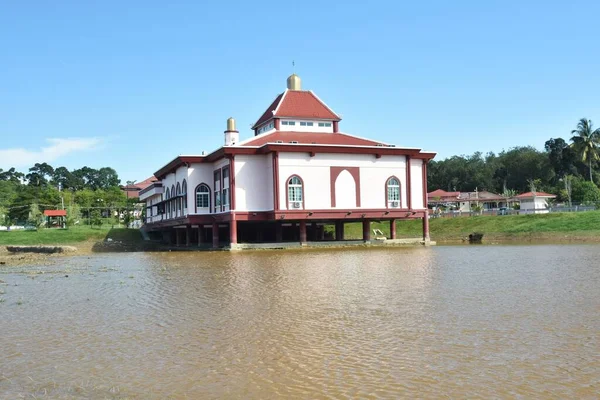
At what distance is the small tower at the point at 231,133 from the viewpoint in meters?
45.5

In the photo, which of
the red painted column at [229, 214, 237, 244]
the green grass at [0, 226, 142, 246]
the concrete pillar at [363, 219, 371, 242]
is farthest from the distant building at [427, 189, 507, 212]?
the red painted column at [229, 214, 237, 244]

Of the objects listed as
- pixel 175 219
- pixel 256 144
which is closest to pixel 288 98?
pixel 256 144

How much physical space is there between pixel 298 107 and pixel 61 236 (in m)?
22.3

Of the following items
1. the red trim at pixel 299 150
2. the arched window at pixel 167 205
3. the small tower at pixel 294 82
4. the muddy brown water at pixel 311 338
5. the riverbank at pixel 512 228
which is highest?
the small tower at pixel 294 82

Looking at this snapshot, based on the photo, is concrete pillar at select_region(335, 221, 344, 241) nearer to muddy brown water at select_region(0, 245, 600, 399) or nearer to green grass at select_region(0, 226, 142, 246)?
green grass at select_region(0, 226, 142, 246)

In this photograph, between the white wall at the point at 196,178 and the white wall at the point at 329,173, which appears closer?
the white wall at the point at 329,173

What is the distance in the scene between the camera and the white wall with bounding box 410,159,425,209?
41188 mm

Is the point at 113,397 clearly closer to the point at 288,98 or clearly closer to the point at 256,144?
the point at 256,144

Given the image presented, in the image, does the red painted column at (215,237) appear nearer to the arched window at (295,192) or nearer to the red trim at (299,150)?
the red trim at (299,150)

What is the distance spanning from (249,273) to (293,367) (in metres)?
12.6

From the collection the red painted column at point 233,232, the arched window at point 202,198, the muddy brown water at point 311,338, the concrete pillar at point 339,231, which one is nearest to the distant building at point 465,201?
the concrete pillar at point 339,231

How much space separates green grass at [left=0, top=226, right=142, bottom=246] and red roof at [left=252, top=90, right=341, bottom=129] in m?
16.6

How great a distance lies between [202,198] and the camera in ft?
134

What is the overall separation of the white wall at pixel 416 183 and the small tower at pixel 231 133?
A: 13148mm
